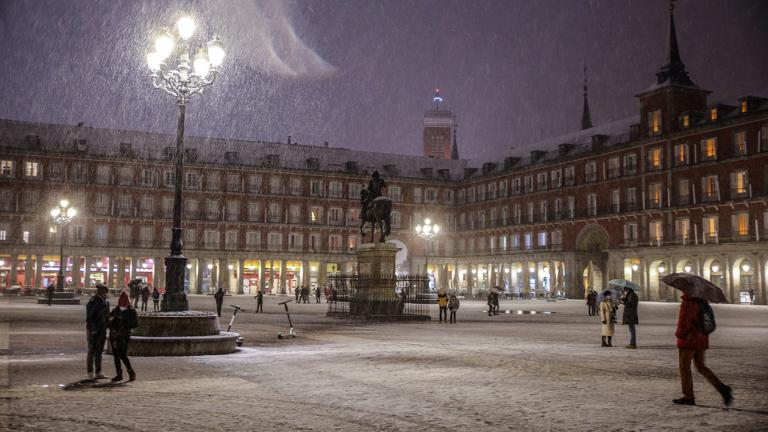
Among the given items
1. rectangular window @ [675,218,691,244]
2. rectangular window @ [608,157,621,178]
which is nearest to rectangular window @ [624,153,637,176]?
rectangular window @ [608,157,621,178]

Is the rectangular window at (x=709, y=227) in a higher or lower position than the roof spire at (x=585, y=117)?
lower

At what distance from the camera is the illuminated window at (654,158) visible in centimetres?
5673

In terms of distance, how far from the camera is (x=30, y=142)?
217ft

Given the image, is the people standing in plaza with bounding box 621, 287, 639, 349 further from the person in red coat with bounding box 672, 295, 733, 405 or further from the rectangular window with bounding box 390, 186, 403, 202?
the rectangular window with bounding box 390, 186, 403, 202

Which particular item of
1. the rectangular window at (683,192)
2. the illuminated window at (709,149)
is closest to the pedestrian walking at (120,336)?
the illuminated window at (709,149)

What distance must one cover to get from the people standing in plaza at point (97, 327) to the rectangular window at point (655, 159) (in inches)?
2073

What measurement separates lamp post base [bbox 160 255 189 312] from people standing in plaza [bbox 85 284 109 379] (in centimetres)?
292

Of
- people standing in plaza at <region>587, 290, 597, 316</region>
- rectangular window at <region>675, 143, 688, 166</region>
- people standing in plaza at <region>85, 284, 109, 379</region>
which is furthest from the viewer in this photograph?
rectangular window at <region>675, 143, 688, 166</region>

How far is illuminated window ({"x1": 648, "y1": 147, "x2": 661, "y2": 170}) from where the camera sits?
186 feet

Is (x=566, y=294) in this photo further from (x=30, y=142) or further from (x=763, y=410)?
(x=763, y=410)

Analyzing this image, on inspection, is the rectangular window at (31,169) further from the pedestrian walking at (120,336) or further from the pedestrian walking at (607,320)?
the pedestrian walking at (120,336)

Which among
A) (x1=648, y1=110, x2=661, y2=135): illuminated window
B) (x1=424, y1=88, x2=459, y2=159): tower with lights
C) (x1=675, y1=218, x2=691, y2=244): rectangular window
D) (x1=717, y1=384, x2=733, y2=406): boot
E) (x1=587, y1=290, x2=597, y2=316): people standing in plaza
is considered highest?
(x1=424, y1=88, x2=459, y2=159): tower with lights

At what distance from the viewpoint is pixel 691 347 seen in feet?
28.1

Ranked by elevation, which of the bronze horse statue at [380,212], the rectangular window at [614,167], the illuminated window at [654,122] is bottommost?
the bronze horse statue at [380,212]
